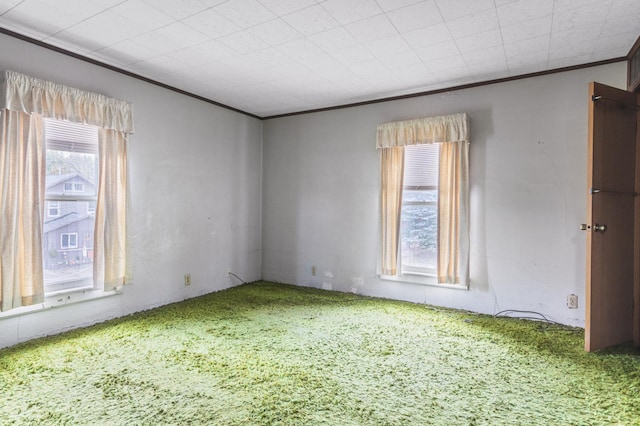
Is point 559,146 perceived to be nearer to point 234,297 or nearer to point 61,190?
point 234,297

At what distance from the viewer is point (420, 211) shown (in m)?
4.02

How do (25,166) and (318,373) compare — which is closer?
(318,373)

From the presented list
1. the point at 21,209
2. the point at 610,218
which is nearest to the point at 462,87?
the point at 610,218

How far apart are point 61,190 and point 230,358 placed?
209 cm

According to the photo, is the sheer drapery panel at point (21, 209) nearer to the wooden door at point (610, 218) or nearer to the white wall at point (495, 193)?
the white wall at point (495, 193)

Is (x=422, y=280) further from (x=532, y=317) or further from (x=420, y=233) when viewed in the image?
(x=532, y=317)

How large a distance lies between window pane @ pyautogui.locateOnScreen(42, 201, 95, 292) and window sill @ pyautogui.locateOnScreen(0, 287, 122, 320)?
58 mm

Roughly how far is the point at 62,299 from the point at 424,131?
3.88m

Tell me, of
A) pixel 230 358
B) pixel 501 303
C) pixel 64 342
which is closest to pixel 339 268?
pixel 501 303

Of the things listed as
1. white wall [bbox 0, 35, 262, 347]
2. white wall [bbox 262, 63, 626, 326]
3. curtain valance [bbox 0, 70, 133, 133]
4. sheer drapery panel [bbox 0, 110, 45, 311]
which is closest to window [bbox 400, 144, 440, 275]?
white wall [bbox 262, 63, 626, 326]

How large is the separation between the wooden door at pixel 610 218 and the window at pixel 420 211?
58.0 inches

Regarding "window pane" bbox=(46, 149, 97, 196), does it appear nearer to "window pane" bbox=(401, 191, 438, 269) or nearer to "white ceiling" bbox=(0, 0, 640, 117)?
"white ceiling" bbox=(0, 0, 640, 117)

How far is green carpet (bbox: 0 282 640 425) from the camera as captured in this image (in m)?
1.88

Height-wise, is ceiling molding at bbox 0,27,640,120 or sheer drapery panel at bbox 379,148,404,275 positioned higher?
ceiling molding at bbox 0,27,640,120
